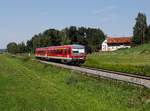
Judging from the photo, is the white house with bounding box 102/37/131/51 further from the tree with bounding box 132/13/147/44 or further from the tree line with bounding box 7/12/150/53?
the tree with bounding box 132/13/147/44

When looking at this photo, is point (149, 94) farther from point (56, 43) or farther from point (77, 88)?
point (56, 43)

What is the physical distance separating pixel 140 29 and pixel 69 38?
30961 mm

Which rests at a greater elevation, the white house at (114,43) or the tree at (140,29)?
the tree at (140,29)

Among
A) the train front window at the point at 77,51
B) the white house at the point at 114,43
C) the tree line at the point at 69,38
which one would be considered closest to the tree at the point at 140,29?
the tree line at the point at 69,38

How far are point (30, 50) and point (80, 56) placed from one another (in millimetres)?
137578

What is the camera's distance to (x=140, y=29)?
142 meters

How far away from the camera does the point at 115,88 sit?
2214cm

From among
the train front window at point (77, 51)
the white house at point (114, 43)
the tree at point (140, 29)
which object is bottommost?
the train front window at point (77, 51)

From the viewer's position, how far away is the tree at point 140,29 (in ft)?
460

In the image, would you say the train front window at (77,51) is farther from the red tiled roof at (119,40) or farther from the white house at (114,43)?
the red tiled roof at (119,40)

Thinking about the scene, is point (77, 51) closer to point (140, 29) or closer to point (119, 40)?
point (140, 29)

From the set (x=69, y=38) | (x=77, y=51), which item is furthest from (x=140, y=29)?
(x=77, y=51)

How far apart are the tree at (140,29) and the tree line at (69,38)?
18631 millimetres

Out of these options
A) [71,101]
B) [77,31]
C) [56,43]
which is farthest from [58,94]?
[77,31]
